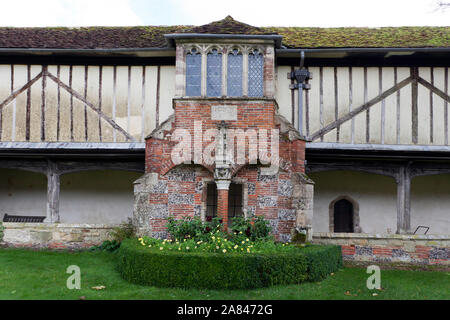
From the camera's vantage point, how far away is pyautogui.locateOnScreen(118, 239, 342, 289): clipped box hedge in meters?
6.74

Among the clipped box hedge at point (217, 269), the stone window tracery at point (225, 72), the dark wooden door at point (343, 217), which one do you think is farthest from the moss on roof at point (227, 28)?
the dark wooden door at point (343, 217)

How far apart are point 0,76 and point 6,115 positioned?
1.24 m

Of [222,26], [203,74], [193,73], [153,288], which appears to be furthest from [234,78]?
[153,288]

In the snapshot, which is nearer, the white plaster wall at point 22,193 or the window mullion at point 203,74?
the window mullion at point 203,74

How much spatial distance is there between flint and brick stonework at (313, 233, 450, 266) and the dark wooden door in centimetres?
391

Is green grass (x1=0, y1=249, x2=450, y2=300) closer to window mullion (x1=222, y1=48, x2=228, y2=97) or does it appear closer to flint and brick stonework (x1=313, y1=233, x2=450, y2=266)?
flint and brick stonework (x1=313, y1=233, x2=450, y2=266)

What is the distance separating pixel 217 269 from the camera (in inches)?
266

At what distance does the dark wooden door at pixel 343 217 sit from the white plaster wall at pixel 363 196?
337mm

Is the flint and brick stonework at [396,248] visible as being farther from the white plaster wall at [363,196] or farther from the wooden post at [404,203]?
the white plaster wall at [363,196]

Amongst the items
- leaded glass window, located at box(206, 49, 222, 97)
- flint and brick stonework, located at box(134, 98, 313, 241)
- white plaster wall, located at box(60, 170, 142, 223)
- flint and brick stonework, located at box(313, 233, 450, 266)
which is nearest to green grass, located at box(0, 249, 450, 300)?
flint and brick stonework, located at box(313, 233, 450, 266)

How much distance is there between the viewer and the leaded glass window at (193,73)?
9.58 meters

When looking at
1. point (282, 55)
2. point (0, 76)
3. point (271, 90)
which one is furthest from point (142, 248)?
point (0, 76)
